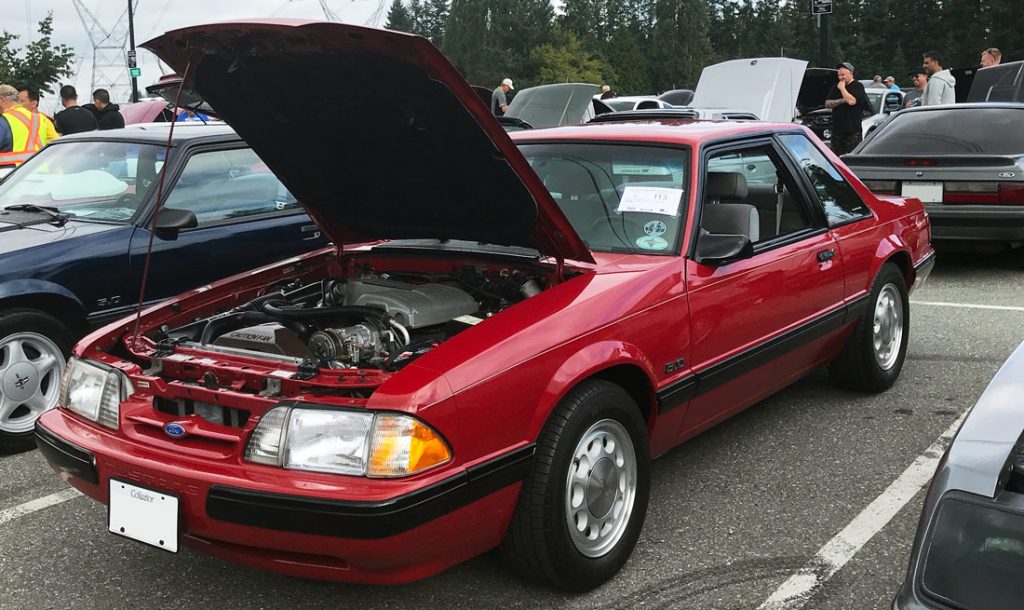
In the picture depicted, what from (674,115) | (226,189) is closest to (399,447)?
(226,189)

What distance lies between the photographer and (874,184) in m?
7.85

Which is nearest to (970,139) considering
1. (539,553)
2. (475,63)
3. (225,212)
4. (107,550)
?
(225,212)

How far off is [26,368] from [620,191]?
2780 millimetres

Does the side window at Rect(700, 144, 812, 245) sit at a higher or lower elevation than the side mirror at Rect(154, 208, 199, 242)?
higher

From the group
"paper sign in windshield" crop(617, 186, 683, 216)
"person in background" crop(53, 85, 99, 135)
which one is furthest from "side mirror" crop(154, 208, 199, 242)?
"person in background" crop(53, 85, 99, 135)

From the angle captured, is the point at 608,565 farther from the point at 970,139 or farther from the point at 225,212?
the point at 970,139

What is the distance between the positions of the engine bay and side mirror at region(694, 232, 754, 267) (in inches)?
22.2

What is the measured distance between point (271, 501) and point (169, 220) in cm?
260

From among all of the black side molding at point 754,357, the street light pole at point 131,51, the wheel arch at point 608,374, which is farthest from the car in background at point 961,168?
→ the street light pole at point 131,51

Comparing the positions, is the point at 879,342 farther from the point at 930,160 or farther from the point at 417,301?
the point at 930,160

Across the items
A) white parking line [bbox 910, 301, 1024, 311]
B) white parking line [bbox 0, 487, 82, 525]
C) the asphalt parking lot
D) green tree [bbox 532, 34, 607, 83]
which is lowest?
white parking line [bbox 0, 487, 82, 525]

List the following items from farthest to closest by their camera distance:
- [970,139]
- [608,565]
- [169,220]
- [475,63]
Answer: [475,63], [970,139], [169,220], [608,565]

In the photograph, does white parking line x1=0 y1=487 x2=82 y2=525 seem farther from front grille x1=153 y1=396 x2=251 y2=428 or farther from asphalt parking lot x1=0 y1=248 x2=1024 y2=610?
front grille x1=153 y1=396 x2=251 y2=428

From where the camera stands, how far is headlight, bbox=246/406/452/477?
2.48 m
